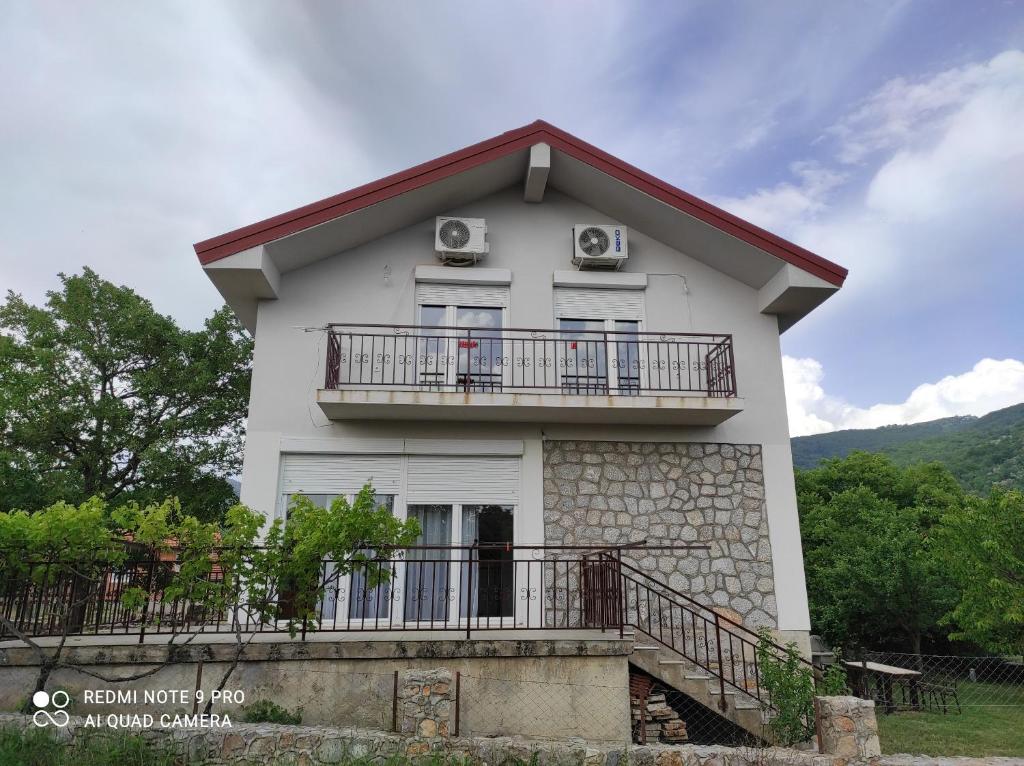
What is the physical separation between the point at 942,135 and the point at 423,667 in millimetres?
14443

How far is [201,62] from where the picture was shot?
11.0 m

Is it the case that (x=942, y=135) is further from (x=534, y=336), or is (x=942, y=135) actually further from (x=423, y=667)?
(x=423, y=667)

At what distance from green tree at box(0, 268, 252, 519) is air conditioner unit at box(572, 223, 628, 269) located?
9031 millimetres

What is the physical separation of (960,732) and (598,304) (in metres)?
7.16

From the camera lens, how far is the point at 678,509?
9.12 m

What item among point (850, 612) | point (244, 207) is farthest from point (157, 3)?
point (850, 612)

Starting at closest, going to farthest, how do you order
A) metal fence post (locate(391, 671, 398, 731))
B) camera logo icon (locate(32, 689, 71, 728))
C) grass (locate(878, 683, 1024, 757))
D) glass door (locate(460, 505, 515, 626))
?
1. camera logo icon (locate(32, 689, 71, 728))
2. metal fence post (locate(391, 671, 398, 731))
3. grass (locate(878, 683, 1024, 757))
4. glass door (locate(460, 505, 515, 626))

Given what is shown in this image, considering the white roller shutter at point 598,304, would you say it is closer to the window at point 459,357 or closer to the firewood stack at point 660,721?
the window at point 459,357

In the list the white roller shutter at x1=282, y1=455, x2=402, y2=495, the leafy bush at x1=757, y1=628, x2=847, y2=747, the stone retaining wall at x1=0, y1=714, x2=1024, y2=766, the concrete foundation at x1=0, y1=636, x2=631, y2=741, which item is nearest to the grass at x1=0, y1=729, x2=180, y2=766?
the stone retaining wall at x1=0, y1=714, x2=1024, y2=766

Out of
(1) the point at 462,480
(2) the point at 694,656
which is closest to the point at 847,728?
(2) the point at 694,656

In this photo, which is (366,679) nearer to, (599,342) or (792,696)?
(792,696)

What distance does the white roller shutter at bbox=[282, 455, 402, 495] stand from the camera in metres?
8.97

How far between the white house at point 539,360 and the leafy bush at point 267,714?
2.56 meters

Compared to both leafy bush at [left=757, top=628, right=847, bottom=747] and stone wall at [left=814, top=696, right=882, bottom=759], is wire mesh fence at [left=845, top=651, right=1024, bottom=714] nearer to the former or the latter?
leafy bush at [left=757, top=628, right=847, bottom=747]
